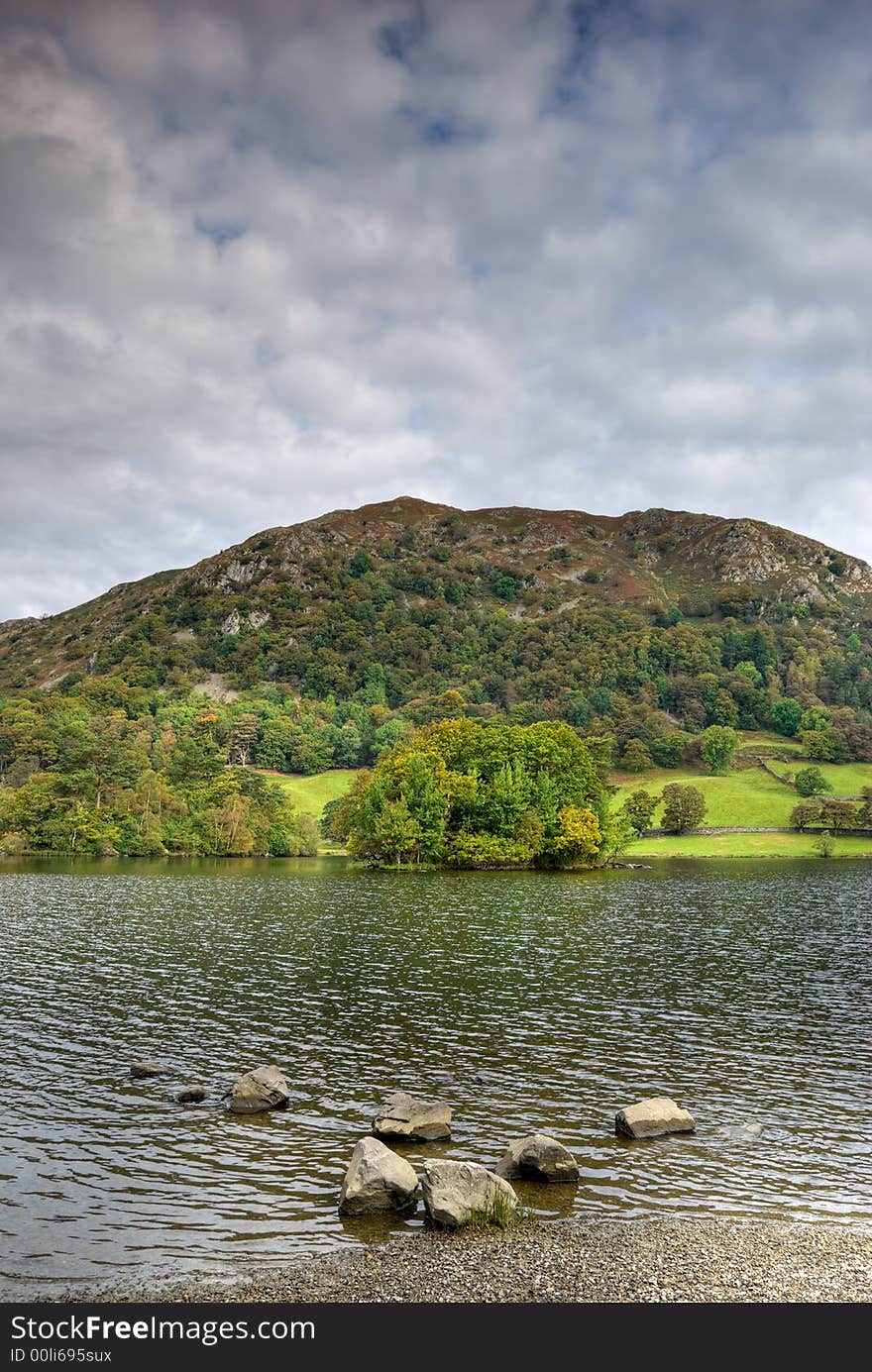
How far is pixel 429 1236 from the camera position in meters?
16.9

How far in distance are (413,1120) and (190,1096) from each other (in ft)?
24.2

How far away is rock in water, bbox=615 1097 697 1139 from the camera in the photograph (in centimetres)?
2239

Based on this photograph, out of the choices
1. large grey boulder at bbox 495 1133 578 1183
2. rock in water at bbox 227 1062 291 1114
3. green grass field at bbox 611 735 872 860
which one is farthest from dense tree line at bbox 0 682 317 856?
large grey boulder at bbox 495 1133 578 1183

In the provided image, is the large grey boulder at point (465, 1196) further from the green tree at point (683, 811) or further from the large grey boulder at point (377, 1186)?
the green tree at point (683, 811)

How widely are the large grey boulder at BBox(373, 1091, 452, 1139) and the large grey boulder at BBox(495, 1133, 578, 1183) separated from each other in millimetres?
2900

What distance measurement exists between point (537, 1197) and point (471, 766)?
10314 cm

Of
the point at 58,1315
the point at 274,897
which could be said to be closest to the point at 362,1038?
the point at 58,1315

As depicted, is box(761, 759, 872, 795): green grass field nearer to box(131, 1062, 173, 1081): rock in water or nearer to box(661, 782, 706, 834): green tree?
box(661, 782, 706, 834): green tree

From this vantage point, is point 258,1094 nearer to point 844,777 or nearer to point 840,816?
point 840,816

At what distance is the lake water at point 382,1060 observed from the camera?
1812cm

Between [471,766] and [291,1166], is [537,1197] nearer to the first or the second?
[291,1166]

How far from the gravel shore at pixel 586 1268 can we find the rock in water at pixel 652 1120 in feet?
16.1

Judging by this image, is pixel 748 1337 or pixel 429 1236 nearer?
pixel 748 1337

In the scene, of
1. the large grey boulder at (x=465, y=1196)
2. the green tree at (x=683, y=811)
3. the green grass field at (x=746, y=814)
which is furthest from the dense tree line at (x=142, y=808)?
the large grey boulder at (x=465, y=1196)
